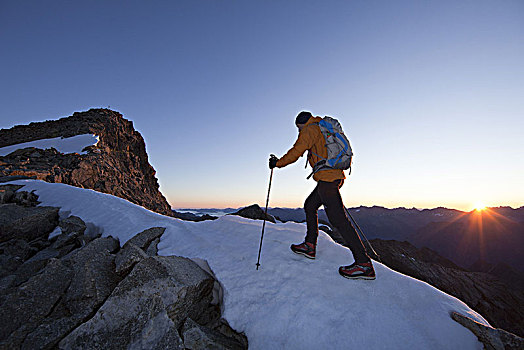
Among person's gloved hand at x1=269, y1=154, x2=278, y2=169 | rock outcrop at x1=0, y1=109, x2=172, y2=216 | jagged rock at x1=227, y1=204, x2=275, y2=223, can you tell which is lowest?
jagged rock at x1=227, y1=204, x2=275, y2=223

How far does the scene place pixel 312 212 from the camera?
14.5 feet

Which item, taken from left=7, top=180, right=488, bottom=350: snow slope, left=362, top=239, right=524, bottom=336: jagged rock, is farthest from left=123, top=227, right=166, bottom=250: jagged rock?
left=362, top=239, right=524, bottom=336: jagged rock

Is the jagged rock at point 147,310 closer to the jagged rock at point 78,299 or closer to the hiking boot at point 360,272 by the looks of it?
the jagged rock at point 78,299

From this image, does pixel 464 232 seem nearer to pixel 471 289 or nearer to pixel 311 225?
pixel 471 289

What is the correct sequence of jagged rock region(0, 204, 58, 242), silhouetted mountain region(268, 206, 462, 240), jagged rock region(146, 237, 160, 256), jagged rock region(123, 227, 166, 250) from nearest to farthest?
jagged rock region(146, 237, 160, 256), jagged rock region(123, 227, 166, 250), jagged rock region(0, 204, 58, 242), silhouetted mountain region(268, 206, 462, 240)

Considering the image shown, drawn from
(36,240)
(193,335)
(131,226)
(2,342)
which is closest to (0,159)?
(36,240)

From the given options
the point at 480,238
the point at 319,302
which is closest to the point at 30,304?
the point at 319,302

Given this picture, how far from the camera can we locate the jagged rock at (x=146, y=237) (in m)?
5.16

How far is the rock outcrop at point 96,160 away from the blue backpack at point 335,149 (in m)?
16.1

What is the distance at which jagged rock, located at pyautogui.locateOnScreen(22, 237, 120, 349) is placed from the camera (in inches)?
110

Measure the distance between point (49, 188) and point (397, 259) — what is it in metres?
20.8

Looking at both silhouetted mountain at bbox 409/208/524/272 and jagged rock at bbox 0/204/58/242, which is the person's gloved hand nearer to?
jagged rock at bbox 0/204/58/242

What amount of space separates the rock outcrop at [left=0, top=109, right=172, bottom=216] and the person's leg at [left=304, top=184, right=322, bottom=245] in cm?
1568

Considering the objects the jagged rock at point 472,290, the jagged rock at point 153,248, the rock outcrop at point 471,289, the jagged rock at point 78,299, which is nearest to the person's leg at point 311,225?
the jagged rock at point 153,248
